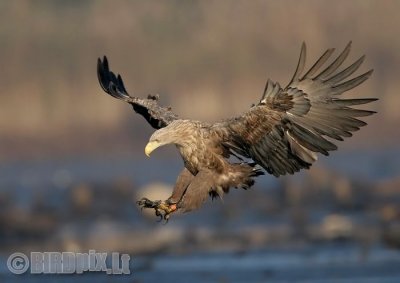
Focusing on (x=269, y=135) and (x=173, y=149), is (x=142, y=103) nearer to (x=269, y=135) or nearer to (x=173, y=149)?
(x=269, y=135)

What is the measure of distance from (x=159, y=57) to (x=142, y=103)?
25.1 metres

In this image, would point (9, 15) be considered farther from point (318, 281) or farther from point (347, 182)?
point (318, 281)

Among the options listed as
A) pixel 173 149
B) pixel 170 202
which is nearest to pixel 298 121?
pixel 170 202

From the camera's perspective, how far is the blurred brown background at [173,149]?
19.0 m

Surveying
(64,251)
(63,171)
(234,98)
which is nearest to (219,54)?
(234,98)

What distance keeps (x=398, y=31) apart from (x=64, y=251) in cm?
2397

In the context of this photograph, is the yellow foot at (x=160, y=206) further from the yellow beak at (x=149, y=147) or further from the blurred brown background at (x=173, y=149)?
the blurred brown background at (x=173, y=149)

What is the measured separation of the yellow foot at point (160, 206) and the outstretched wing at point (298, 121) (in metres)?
0.71

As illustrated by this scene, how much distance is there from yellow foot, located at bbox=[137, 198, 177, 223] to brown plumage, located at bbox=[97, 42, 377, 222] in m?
0.01

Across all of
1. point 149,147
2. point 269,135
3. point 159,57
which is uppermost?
point 159,57

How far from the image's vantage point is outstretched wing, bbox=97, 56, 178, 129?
45.3 feet

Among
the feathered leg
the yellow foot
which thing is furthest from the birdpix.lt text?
the yellow foot

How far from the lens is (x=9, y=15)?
136 feet

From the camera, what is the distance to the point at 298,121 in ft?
42.5
